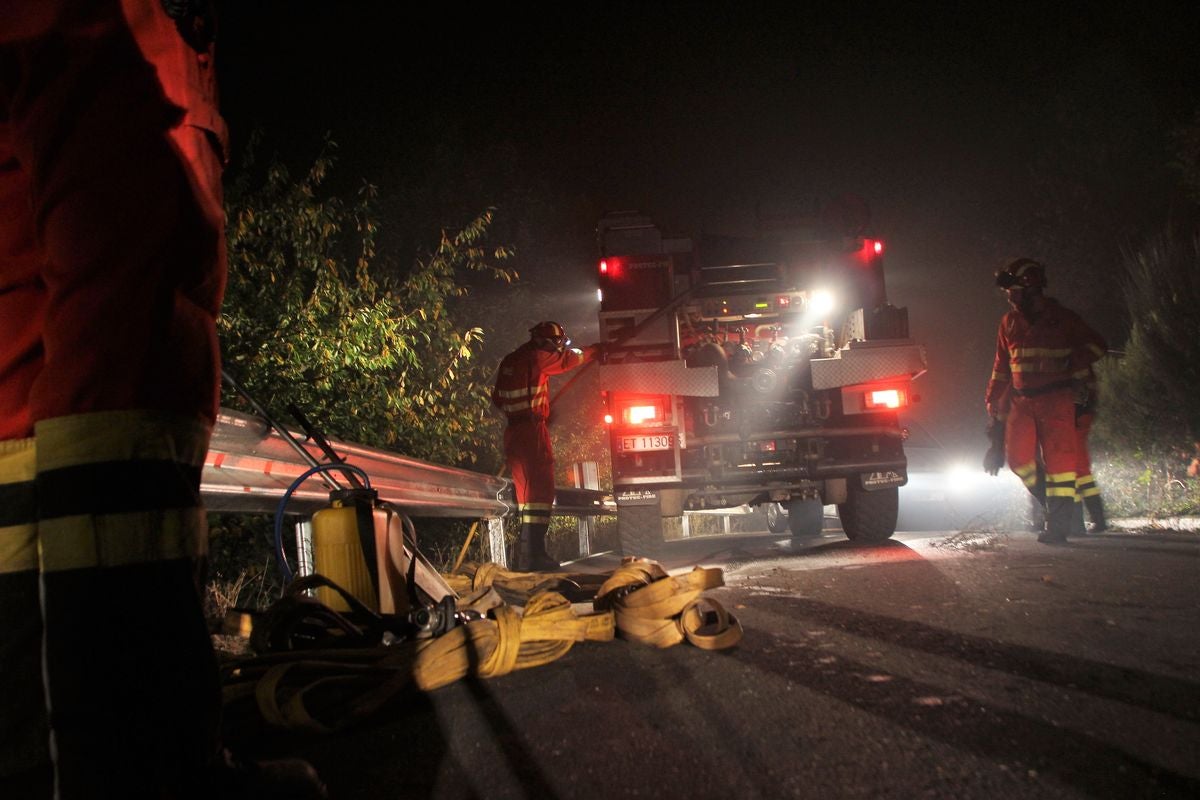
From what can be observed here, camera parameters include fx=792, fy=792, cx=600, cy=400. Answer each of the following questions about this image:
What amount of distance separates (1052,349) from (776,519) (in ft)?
21.6

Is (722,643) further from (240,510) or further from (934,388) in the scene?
(934,388)

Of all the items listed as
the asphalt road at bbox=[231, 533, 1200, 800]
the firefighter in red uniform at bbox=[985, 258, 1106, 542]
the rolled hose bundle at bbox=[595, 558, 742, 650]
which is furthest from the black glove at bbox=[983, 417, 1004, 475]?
the rolled hose bundle at bbox=[595, 558, 742, 650]

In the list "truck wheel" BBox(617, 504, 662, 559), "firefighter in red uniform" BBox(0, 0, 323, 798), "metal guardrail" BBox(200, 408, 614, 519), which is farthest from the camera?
"truck wheel" BBox(617, 504, 662, 559)

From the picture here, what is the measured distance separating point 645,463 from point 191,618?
6265mm

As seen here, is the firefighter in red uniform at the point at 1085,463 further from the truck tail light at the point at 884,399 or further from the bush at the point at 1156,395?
the bush at the point at 1156,395

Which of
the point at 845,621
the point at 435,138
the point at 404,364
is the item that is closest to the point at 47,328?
the point at 845,621

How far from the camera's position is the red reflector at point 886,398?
24.0 ft

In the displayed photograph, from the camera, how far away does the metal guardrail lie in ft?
11.0

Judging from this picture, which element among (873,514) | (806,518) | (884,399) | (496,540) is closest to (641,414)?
(496,540)

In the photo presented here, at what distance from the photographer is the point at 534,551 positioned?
22.6 feet

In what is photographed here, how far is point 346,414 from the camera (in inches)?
245

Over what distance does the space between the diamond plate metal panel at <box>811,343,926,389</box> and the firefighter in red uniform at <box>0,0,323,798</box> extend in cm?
658

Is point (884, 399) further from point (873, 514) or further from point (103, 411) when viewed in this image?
point (103, 411)

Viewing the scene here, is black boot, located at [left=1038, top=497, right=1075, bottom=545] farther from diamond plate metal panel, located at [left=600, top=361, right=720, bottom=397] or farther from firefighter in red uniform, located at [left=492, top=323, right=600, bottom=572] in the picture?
firefighter in red uniform, located at [left=492, top=323, right=600, bottom=572]
